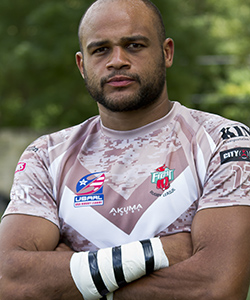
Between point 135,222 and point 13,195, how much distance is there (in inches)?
22.9

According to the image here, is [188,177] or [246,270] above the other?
[188,177]

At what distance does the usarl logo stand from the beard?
0.32 m

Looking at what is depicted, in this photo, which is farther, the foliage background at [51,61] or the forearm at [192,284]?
the foliage background at [51,61]

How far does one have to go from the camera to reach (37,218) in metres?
2.44

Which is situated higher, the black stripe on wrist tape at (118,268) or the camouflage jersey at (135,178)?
the camouflage jersey at (135,178)

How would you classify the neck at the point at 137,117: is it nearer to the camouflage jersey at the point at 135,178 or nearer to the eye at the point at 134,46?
the camouflage jersey at the point at 135,178

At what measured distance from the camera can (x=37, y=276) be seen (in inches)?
89.0

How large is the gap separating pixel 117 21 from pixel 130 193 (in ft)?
2.54

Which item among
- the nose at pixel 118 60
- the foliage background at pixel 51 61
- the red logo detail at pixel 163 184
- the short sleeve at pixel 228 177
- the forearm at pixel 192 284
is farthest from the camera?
the foliage background at pixel 51 61

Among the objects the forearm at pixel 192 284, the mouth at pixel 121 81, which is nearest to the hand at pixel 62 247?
the forearm at pixel 192 284

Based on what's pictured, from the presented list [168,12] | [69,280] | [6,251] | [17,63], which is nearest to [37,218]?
[6,251]

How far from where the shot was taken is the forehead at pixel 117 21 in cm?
256

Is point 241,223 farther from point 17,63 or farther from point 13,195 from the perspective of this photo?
point 17,63

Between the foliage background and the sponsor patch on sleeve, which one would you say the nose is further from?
the foliage background
